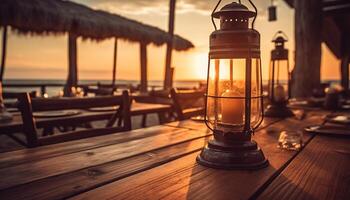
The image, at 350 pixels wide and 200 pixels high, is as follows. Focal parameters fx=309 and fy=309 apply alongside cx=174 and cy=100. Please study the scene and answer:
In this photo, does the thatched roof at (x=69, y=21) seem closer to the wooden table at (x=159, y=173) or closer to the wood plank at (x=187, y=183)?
the wooden table at (x=159, y=173)

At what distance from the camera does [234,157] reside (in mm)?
905

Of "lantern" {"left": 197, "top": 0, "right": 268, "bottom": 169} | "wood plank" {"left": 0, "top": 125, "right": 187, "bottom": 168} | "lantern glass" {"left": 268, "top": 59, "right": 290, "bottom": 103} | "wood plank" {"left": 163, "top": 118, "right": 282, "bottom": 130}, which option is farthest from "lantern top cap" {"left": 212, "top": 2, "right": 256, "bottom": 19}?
"lantern glass" {"left": 268, "top": 59, "right": 290, "bottom": 103}

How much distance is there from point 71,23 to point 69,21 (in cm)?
9

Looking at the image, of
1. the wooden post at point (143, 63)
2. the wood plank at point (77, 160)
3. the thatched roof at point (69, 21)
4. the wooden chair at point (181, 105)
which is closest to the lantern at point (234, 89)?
the wood plank at point (77, 160)

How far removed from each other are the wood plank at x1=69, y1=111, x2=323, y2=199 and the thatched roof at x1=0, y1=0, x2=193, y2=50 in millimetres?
5453

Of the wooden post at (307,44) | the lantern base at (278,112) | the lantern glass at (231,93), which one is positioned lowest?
the lantern base at (278,112)

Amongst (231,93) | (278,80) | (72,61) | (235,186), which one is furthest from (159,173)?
(72,61)

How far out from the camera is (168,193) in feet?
2.29

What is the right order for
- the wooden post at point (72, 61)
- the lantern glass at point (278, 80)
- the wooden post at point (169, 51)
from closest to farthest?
the lantern glass at point (278, 80)
the wooden post at point (169, 51)
the wooden post at point (72, 61)

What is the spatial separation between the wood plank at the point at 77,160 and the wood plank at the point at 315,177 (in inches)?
19.0

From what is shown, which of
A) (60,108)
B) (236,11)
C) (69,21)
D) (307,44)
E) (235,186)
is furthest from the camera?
(69,21)

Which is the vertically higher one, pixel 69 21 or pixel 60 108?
pixel 69 21

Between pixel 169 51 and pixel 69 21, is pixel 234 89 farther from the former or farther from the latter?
pixel 169 51

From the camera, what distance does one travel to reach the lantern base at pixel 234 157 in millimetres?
894
